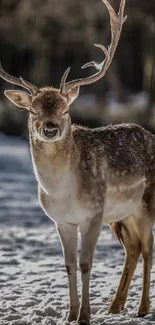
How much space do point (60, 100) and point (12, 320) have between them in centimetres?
180

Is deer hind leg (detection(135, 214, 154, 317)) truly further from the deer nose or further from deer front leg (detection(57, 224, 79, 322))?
the deer nose

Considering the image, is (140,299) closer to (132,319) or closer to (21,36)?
(132,319)

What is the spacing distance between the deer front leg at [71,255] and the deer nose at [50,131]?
2.93 ft

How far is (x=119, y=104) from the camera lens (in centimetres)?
3372

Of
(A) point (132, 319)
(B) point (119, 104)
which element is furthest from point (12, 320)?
(B) point (119, 104)

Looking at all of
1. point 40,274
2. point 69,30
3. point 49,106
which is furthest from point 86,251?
point 69,30

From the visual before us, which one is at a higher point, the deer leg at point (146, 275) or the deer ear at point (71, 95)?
the deer ear at point (71, 95)

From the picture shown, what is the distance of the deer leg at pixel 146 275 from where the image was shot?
8.12m

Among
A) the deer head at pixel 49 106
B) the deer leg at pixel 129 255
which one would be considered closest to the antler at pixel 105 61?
the deer head at pixel 49 106

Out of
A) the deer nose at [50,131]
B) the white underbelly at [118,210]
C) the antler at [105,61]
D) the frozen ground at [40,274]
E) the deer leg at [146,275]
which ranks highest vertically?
the antler at [105,61]

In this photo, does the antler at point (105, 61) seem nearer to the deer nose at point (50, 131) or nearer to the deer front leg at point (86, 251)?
the deer nose at point (50, 131)

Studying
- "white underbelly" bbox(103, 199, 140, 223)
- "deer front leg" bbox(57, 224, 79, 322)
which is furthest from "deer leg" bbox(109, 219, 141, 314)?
"deer front leg" bbox(57, 224, 79, 322)

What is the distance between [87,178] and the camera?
7750mm

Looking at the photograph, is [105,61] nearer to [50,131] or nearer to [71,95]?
[71,95]
